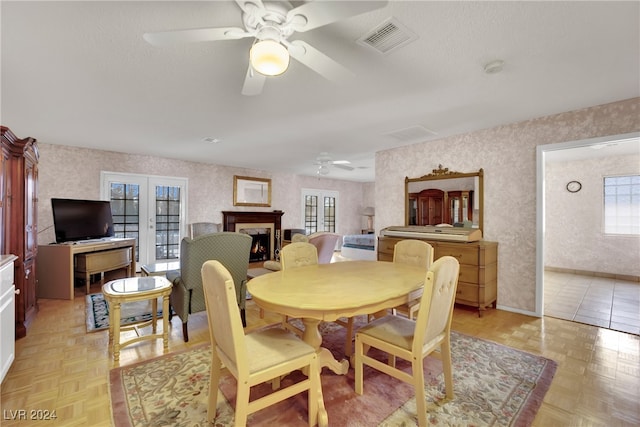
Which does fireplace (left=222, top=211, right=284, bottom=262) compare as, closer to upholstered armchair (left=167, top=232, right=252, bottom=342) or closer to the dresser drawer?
upholstered armchair (left=167, top=232, right=252, bottom=342)

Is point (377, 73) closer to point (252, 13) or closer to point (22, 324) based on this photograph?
point (252, 13)

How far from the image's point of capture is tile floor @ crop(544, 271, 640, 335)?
122 inches

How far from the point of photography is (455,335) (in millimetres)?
2703

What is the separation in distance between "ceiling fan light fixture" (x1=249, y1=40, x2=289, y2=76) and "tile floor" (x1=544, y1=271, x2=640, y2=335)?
3.94 meters

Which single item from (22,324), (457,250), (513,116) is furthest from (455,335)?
(22,324)

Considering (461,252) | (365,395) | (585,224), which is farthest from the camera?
(585,224)

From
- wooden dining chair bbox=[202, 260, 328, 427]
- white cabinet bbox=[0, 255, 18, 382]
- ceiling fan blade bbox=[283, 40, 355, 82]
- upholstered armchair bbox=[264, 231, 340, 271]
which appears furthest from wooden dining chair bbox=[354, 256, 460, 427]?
white cabinet bbox=[0, 255, 18, 382]

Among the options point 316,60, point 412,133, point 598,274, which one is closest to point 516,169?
point 412,133

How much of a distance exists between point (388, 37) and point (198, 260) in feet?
7.53

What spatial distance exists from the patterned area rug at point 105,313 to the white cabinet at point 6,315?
34.5 inches

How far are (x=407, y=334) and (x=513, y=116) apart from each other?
9.38 feet

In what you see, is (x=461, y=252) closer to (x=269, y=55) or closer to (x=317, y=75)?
(x=317, y=75)

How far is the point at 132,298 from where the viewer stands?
230 centimetres

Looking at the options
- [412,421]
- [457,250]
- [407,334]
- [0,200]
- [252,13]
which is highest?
[252,13]
